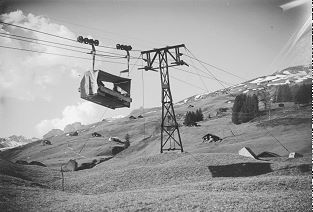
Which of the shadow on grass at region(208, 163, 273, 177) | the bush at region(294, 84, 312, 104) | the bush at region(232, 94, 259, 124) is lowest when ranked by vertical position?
the shadow on grass at region(208, 163, 273, 177)

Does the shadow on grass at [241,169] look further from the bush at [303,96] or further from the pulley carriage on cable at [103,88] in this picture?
the bush at [303,96]

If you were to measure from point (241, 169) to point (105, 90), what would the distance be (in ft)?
55.9

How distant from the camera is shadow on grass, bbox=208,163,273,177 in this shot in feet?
A: 93.4

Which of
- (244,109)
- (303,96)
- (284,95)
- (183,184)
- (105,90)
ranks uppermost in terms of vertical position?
(284,95)

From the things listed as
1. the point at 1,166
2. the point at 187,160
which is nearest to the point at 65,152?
the point at 1,166

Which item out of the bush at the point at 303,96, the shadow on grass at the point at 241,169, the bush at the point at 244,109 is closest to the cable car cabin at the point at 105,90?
the shadow on grass at the point at 241,169

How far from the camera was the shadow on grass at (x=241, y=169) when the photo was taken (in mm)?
28480

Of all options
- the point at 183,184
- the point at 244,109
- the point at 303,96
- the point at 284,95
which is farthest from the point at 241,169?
the point at 284,95

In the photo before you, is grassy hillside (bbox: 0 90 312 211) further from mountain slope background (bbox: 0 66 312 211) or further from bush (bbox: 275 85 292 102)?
bush (bbox: 275 85 292 102)

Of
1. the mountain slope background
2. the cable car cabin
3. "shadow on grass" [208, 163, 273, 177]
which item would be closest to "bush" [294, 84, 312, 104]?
the mountain slope background

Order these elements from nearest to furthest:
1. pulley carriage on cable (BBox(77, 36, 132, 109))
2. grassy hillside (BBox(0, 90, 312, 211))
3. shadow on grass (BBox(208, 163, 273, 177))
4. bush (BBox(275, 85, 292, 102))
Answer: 1. grassy hillside (BBox(0, 90, 312, 211))
2. pulley carriage on cable (BBox(77, 36, 132, 109))
3. shadow on grass (BBox(208, 163, 273, 177))
4. bush (BBox(275, 85, 292, 102))

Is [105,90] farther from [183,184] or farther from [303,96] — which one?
[303,96]

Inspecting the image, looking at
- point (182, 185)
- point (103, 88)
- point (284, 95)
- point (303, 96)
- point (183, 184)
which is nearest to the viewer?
point (103, 88)

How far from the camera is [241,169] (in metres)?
29.6
